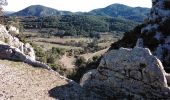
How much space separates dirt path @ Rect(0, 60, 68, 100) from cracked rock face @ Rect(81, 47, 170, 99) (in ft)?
11.6

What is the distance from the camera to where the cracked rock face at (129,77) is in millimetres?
30109

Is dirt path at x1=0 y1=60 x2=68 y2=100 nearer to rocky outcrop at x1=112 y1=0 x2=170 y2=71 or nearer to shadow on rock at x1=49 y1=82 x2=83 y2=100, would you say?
shadow on rock at x1=49 y1=82 x2=83 y2=100

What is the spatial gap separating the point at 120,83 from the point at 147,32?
1304 inches

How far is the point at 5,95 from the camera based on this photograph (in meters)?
30.8

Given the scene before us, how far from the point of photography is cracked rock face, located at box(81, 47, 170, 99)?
98.8ft

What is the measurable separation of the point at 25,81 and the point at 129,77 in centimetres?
952

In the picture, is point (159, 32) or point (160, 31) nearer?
point (159, 32)

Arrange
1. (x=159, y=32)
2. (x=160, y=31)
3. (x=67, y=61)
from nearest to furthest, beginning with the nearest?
(x=159, y=32) → (x=160, y=31) → (x=67, y=61)

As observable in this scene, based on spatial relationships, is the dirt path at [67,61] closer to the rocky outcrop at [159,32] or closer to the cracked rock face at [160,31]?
the rocky outcrop at [159,32]

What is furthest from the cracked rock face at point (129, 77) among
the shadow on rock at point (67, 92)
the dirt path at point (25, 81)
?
the dirt path at point (25, 81)

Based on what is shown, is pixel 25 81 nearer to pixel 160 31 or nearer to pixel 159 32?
pixel 159 32

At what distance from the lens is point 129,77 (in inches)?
1266

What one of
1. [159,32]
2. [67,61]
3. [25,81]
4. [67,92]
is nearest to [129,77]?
[67,92]

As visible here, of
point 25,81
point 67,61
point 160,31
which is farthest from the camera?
point 67,61
